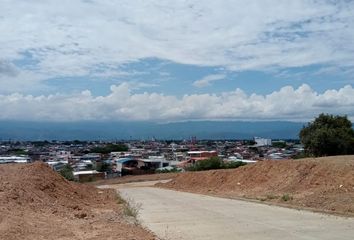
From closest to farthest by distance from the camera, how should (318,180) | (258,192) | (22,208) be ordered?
1. (22,208)
2. (318,180)
3. (258,192)

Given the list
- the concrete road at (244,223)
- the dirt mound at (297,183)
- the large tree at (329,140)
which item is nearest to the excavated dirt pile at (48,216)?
the concrete road at (244,223)

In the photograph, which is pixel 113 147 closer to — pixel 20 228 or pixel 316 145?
pixel 316 145

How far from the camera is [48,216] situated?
16281mm

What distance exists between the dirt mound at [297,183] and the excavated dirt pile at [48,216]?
7.20 m

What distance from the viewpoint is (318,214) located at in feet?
55.9

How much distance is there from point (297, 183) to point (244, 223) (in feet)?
38.1

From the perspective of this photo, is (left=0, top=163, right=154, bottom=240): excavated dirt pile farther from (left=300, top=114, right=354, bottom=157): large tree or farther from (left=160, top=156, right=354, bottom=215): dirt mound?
(left=300, top=114, right=354, bottom=157): large tree

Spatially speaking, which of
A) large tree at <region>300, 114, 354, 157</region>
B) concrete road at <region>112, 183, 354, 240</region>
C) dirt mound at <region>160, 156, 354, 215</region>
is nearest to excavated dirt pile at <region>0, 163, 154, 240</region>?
concrete road at <region>112, 183, 354, 240</region>

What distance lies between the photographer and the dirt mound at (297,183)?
786 inches

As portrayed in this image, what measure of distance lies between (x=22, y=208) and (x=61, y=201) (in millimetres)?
5046

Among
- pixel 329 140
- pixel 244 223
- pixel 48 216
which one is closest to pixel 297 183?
pixel 244 223

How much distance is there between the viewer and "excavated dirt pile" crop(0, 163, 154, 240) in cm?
1259

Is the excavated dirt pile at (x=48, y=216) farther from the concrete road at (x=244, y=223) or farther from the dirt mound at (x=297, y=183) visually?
the dirt mound at (x=297, y=183)

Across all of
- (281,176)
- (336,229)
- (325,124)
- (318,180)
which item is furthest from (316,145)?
(336,229)
